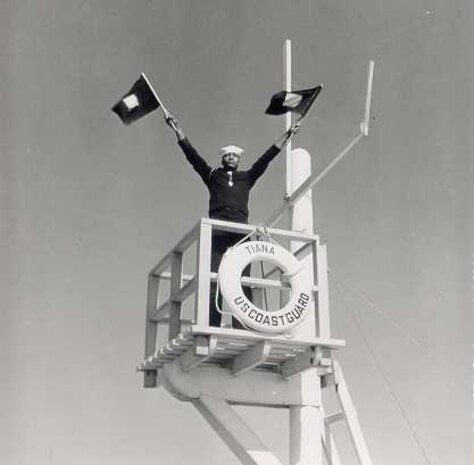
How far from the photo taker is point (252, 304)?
8.10 m

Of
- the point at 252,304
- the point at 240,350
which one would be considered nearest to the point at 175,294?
the point at 240,350

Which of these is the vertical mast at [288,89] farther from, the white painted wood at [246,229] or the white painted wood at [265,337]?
the white painted wood at [265,337]

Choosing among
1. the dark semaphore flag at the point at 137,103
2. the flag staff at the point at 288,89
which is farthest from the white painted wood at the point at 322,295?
the dark semaphore flag at the point at 137,103

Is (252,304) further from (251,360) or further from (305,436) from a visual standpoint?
(305,436)

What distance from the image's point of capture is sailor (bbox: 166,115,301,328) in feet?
29.3

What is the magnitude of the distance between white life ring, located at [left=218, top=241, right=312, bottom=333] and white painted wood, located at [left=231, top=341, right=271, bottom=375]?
21cm

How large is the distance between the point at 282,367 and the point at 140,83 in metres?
3.79

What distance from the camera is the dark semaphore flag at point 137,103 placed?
407 inches

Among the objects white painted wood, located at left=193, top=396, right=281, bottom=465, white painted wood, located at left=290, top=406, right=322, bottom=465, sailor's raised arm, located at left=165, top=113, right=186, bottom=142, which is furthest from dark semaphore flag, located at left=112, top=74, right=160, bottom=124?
white painted wood, located at left=290, top=406, right=322, bottom=465

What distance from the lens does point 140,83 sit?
1038 centimetres

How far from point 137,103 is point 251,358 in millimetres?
3689

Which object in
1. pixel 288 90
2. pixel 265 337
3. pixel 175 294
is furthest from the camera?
pixel 288 90

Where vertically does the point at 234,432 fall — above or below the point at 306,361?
below

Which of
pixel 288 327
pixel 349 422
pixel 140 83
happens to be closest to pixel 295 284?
pixel 288 327
